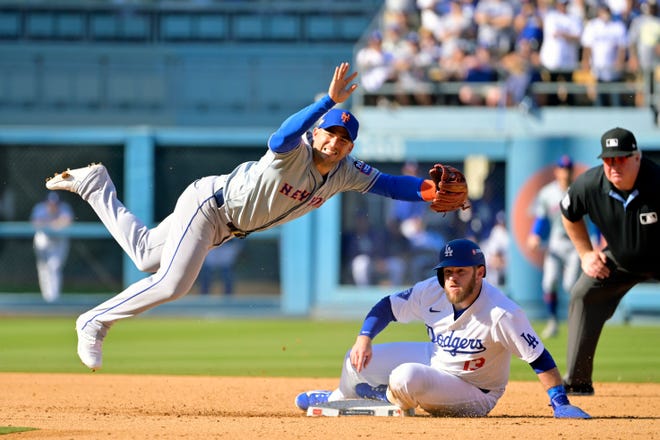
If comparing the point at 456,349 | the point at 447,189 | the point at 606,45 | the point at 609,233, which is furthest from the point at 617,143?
the point at 606,45

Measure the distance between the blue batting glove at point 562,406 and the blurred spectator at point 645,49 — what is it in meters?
11.1

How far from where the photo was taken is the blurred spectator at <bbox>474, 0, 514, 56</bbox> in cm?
1844

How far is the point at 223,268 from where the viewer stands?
16.6m

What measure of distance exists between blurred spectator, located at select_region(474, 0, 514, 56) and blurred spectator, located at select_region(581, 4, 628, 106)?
1.48 m

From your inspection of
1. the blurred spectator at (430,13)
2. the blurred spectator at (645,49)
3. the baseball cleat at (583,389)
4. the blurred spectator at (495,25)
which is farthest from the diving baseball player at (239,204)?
the blurred spectator at (430,13)

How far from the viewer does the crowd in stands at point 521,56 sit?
17.2m

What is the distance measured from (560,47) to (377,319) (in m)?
11.9

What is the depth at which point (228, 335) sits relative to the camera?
13695 millimetres

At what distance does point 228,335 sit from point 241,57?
10394 millimetres

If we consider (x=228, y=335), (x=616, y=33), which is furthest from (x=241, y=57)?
(x=228, y=335)

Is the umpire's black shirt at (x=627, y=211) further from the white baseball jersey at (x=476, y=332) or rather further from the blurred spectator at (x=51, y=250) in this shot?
the blurred spectator at (x=51, y=250)

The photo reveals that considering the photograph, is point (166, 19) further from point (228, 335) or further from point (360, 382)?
point (360, 382)

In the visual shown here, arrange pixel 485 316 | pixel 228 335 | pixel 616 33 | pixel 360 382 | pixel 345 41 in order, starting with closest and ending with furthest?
pixel 485 316, pixel 360 382, pixel 228 335, pixel 616 33, pixel 345 41

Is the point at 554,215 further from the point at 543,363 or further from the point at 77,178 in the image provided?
the point at 77,178
